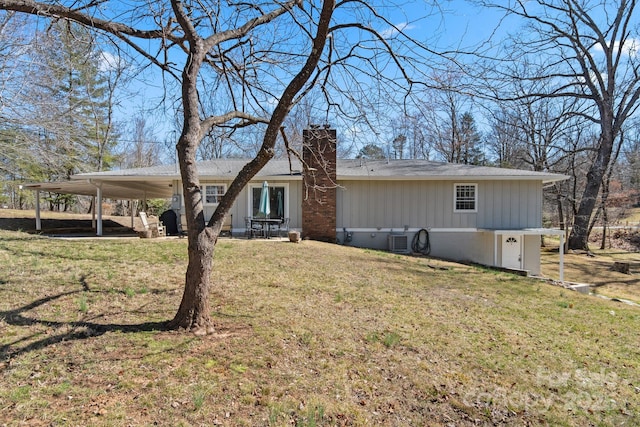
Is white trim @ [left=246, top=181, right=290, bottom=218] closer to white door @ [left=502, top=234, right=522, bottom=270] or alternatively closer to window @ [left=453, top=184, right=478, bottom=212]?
window @ [left=453, top=184, right=478, bottom=212]

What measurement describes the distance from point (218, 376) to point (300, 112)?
450 centimetres

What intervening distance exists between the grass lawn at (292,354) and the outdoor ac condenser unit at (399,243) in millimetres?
6330

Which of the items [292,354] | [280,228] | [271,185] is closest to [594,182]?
[280,228]

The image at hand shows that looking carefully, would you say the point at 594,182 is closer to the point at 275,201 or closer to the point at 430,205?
the point at 430,205

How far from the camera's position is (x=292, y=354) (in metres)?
4.11

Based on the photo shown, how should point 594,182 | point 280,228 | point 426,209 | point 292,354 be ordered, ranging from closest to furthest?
point 292,354
point 280,228
point 426,209
point 594,182

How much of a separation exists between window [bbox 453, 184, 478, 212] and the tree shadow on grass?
1207 cm

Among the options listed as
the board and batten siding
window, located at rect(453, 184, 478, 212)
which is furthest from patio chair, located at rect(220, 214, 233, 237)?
window, located at rect(453, 184, 478, 212)

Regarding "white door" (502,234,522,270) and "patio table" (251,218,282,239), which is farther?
"white door" (502,234,522,270)

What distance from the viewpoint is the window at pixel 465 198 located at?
553 inches

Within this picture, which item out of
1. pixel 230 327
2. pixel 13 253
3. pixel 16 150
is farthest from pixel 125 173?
pixel 230 327

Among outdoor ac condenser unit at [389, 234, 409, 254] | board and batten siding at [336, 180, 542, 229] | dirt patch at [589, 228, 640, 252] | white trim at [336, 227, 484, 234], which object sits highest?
board and batten siding at [336, 180, 542, 229]

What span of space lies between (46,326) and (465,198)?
13297 mm

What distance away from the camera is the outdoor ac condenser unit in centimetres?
1371
